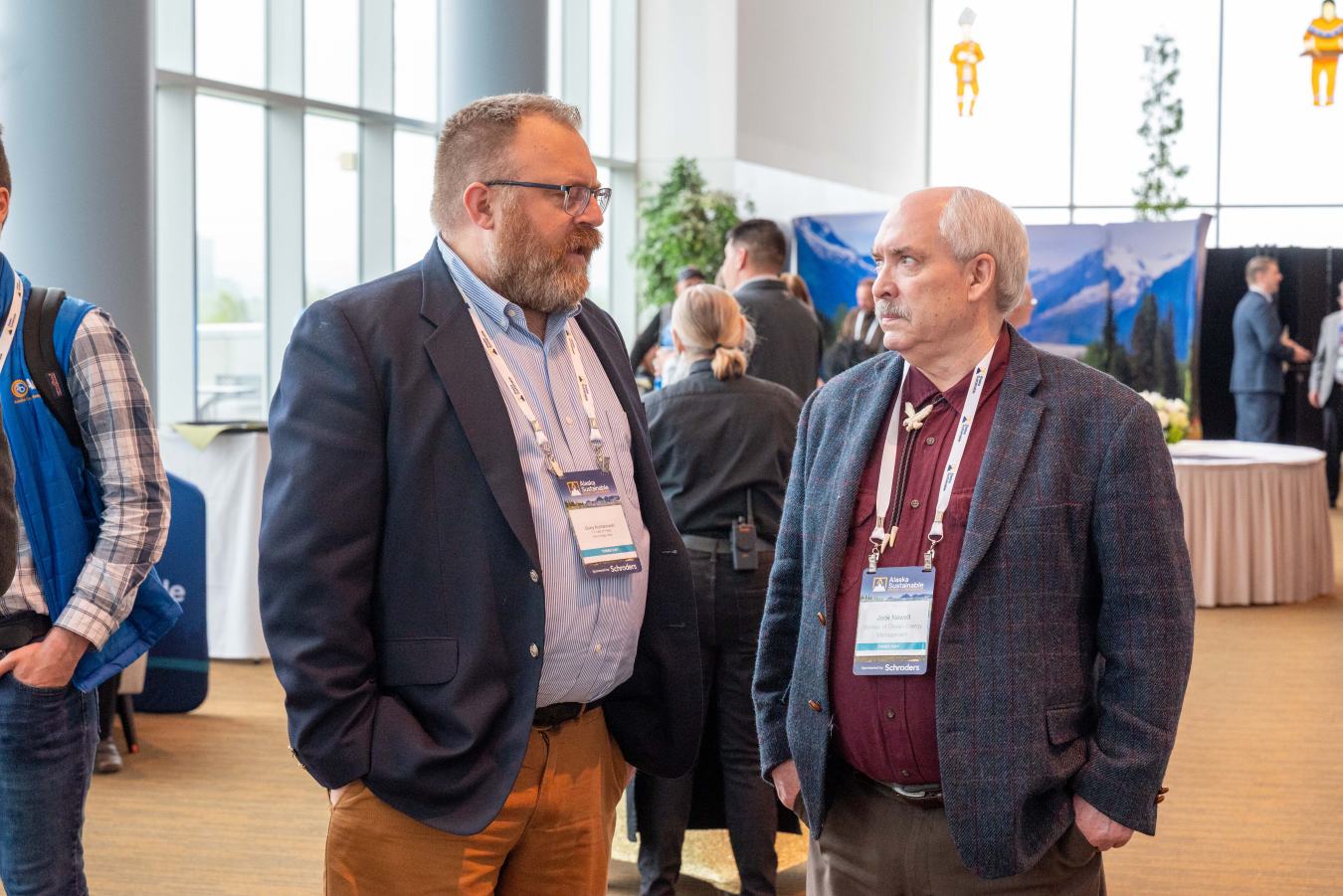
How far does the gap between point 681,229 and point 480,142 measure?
9275 millimetres

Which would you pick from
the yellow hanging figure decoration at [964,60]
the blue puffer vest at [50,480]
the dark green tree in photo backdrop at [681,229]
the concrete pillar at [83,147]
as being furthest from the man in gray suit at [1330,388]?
the blue puffer vest at [50,480]

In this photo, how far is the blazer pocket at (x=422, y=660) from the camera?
1.62 metres

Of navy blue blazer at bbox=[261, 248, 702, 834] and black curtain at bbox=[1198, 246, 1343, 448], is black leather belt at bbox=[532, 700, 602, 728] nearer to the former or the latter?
navy blue blazer at bbox=[261, 248, 702, 834]

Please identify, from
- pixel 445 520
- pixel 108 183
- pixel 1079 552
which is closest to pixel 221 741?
pixel 108 183

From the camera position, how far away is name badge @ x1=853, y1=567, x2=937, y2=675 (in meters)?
1.71

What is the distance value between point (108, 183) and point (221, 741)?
96.5 inches

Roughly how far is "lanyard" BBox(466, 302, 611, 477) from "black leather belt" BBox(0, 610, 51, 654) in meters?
0.86

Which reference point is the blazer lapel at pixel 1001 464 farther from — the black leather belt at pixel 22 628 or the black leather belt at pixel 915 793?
the black leather belt at pixel 22 628

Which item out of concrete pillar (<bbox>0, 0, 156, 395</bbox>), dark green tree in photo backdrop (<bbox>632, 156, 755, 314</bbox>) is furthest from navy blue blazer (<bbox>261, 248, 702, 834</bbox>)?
dark green tree in photo backdrop (<bbox>632, 156, 755, 314</bbox>)

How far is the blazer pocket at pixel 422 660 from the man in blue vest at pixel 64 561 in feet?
2.07

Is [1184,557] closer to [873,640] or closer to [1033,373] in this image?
[1033,373]

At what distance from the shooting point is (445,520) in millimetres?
1644

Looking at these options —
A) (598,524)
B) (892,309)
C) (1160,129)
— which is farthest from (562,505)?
(1160,129)

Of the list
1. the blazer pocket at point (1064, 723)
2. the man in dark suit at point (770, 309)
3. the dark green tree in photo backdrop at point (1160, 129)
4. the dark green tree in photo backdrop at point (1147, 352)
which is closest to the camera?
the blazer pocket at point (1064, 723)
